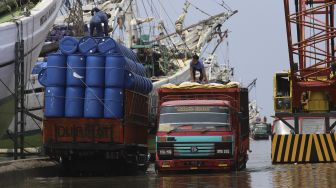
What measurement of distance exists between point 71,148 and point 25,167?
1476 mm

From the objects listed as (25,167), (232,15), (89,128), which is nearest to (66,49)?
(89,128)

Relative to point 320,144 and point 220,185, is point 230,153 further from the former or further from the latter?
point 320,144

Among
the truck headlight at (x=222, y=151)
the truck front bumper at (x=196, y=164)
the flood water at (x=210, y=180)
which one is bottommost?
the flood water at (x=210, y=180)

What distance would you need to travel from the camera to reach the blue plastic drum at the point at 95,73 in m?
21.0

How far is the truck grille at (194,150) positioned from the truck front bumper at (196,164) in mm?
137

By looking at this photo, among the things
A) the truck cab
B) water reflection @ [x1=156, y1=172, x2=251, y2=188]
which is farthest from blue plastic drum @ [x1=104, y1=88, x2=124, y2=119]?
the truck cab

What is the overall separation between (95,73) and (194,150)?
10.8 feet

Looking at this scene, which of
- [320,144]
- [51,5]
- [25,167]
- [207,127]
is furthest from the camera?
[51,5]

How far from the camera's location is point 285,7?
29469 mm

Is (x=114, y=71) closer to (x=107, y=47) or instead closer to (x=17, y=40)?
(x=107, y=47)

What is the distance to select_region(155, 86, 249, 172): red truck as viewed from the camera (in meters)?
20.6

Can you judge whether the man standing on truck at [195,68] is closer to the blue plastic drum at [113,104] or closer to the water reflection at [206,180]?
the blue plastic drum at [113,104]

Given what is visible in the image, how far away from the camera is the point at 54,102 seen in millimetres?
20953

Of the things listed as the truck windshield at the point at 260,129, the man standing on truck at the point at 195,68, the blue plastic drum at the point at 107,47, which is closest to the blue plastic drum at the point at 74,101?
the blue plastic drum at the point at 107,47
